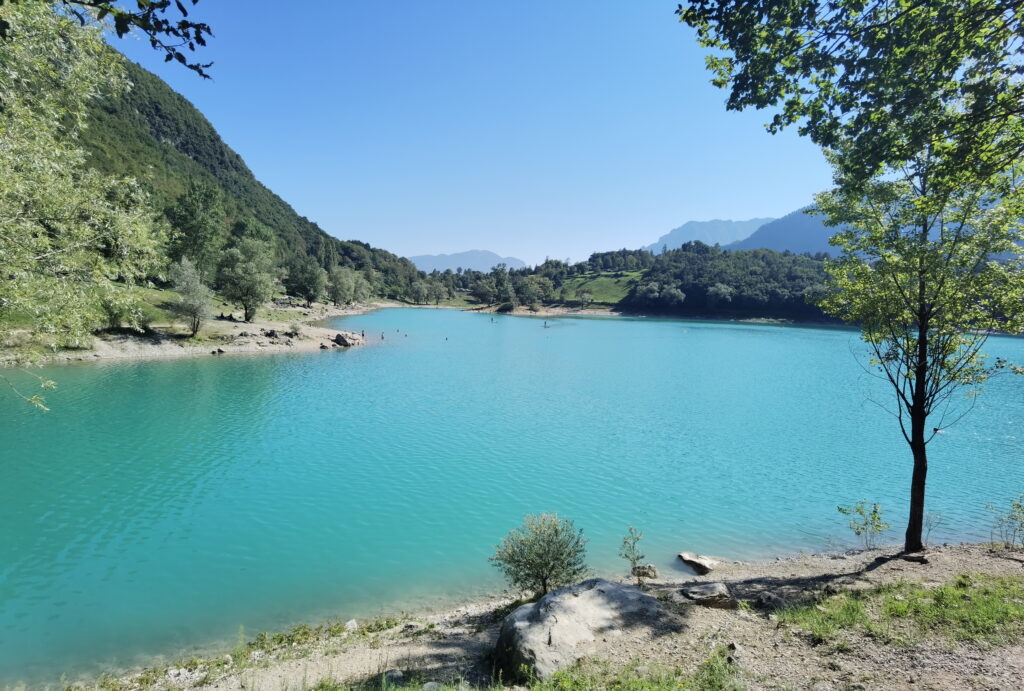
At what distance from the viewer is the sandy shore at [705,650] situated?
7.51 meters

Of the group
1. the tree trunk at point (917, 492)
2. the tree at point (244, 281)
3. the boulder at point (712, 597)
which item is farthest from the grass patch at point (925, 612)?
the tree at point (244, 281)

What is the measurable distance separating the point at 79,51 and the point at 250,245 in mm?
81500

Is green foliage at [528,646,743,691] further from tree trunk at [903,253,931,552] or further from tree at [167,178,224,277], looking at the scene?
tree at [167,178,224,277]

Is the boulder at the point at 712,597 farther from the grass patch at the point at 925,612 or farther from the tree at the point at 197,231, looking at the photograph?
the tree at the point at 197,231

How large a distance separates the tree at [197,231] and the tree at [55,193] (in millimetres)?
76523

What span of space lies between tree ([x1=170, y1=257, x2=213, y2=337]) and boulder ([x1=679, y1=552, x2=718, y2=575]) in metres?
63.1

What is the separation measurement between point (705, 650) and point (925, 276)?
12.7m

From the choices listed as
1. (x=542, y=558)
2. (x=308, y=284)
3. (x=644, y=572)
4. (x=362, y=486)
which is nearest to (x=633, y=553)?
(x=644, y=572)

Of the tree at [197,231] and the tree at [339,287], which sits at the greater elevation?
the tree at [197,231]

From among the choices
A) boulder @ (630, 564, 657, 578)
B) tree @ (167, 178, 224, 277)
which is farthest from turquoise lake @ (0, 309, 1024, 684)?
tree @ (167, 178, 224, 277)

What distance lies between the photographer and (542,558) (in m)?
14.3

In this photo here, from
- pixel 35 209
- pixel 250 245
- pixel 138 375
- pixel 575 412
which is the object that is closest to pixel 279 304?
pixel 250 245

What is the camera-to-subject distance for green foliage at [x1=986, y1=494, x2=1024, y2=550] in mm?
16547

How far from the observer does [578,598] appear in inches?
404
